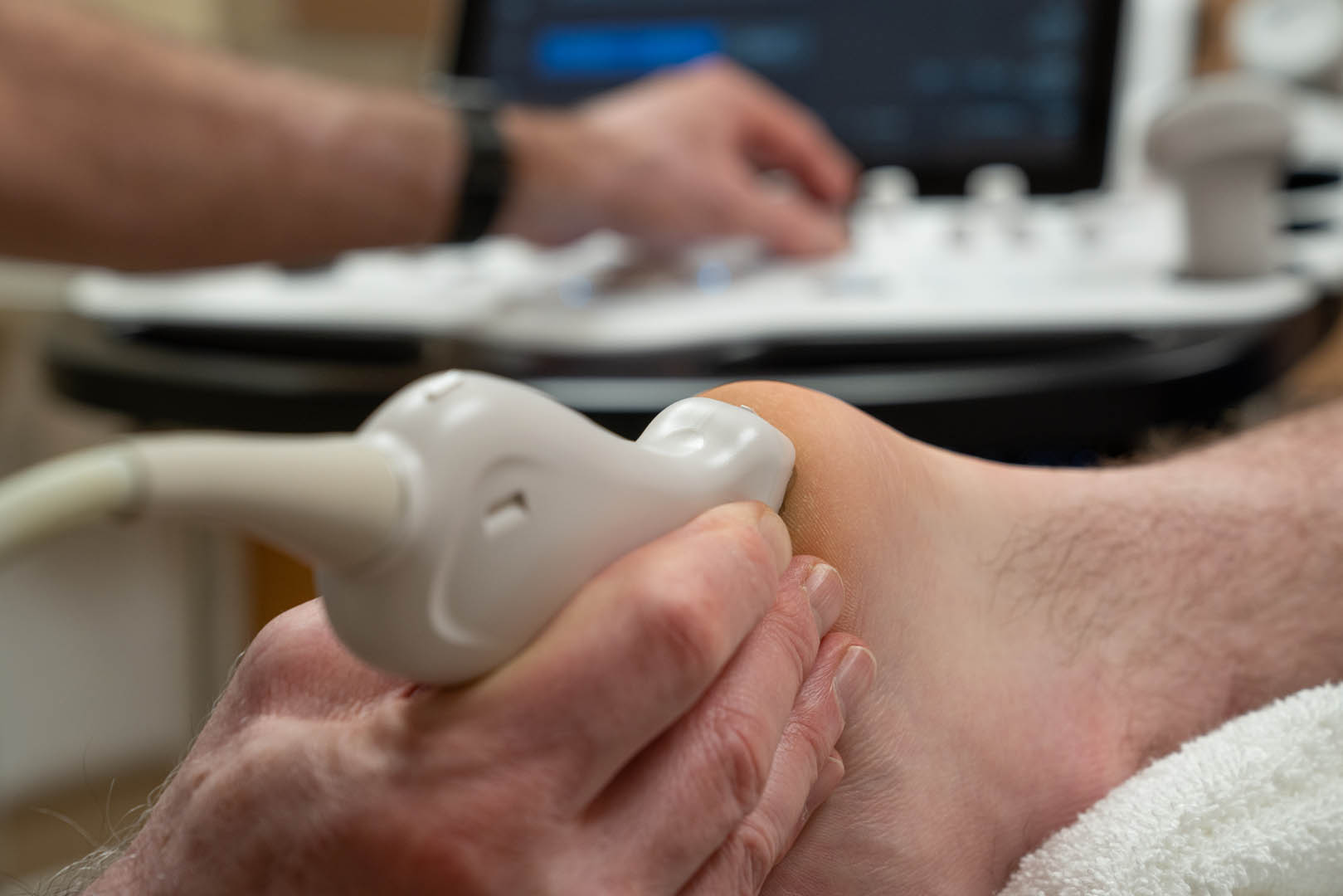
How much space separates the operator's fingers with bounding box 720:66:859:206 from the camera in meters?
1.00

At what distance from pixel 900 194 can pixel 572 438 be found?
0.88 m

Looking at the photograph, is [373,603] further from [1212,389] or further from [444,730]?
[1212,389]

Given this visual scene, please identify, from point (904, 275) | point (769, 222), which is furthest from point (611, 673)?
point (769, 222)

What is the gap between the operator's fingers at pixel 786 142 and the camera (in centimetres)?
100

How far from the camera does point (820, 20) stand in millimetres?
1039

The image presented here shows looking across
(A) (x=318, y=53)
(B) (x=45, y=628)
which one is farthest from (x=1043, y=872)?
(A) (x=318, y=53)

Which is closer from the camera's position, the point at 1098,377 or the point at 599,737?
the point at 599,737

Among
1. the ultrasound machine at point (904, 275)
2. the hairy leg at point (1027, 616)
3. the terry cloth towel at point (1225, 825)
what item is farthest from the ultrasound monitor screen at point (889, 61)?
the terry cloth towel at point (1225, 825)

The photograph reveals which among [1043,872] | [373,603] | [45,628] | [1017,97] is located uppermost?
[1017,97]

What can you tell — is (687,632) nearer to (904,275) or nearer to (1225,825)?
(1225,825)

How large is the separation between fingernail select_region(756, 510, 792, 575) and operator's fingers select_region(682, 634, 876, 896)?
3cm

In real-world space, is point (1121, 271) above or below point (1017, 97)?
below

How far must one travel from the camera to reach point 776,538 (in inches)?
10.8

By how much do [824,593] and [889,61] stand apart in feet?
2.79
